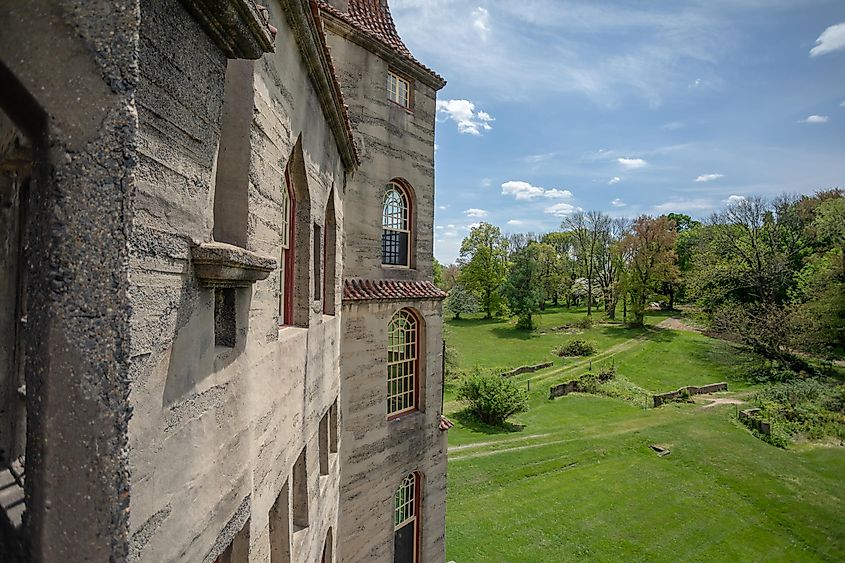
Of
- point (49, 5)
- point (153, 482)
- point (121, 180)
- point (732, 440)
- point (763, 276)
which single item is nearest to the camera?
point (49, 5)

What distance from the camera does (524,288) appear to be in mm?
53188

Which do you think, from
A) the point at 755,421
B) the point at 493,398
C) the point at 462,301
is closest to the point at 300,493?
the point at 493,398

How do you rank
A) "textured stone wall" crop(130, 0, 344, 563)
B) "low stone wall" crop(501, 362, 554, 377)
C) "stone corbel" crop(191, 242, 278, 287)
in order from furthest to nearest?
"low stone wall" crop(501, 362, 554, 377) → "stone corbel" crop(191, 242, 278, 287) → "textured stone wall" crop(130, 0, 344, 563)

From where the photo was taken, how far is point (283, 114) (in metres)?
3.99

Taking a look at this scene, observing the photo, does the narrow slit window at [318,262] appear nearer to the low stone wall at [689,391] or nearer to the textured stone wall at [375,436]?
the textured stone wall at [375,436]

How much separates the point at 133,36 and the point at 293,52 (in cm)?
286

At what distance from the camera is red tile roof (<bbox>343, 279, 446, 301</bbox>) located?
9.09 meters

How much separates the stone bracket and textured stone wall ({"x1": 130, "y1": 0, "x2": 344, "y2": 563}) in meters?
0.06

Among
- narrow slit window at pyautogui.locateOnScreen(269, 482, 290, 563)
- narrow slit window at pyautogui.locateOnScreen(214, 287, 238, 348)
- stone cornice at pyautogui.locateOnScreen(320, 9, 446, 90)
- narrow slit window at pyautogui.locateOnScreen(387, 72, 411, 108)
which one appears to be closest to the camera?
narrow slit window at pyautogui.locateOnScreen(214, 287, 238, 348)

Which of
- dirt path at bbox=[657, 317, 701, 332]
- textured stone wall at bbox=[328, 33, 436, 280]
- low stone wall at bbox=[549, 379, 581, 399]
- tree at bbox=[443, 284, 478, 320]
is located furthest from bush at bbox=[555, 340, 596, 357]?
textured stone wall at bbox=[328, 33, 436, 280]

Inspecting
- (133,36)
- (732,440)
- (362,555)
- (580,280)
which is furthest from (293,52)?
(580,280)

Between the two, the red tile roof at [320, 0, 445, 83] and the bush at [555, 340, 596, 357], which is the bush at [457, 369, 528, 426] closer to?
the bush at [555, 340, 596, 357]

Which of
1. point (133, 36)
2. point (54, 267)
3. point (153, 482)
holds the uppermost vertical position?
point (133, 36)

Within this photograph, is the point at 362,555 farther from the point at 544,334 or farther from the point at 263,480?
the point at 544,334
